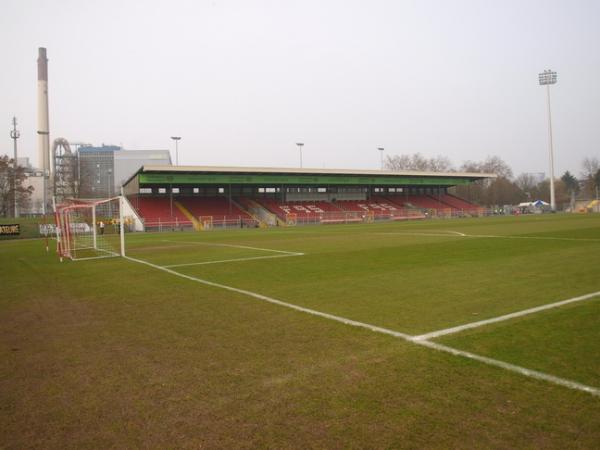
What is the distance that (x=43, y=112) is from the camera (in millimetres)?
75312

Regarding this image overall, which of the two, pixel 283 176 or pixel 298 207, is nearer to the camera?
pixel 283 176

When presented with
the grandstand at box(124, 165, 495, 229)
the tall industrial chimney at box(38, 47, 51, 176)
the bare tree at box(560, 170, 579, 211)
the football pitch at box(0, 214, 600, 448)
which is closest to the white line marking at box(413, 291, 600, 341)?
the football pitch at box(0, 214, 600, 448)

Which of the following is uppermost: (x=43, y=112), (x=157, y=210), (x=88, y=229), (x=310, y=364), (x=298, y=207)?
(x=43, y=112)

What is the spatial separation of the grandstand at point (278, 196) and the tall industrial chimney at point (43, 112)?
26.6 metres

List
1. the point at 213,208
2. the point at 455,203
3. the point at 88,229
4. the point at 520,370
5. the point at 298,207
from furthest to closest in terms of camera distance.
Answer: the point at 455,203, the point at 298,207, the point at 213,208, the point at 88,229, the point at 520,370

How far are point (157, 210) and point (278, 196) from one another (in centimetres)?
1707

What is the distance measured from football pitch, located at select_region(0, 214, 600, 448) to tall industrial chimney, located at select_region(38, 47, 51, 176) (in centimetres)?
7733

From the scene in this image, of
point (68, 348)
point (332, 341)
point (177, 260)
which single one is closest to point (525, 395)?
point (332, 341)

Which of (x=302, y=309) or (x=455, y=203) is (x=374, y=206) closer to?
(x=455, y=203)

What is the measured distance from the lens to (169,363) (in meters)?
5.00

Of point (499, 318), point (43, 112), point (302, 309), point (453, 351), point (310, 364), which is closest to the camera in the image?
point (310, 364)

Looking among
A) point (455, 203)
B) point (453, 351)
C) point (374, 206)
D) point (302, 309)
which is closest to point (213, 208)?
point (374, 206)

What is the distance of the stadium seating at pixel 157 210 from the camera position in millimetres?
46344

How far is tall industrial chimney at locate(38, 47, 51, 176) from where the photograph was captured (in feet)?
247
